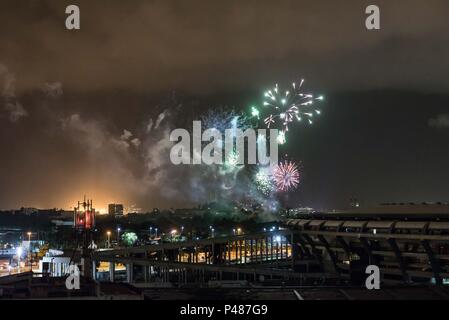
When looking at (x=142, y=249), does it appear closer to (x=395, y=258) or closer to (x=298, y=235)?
(x=298, y=235)

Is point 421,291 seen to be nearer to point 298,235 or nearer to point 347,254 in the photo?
point 347,254
